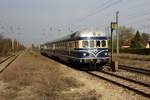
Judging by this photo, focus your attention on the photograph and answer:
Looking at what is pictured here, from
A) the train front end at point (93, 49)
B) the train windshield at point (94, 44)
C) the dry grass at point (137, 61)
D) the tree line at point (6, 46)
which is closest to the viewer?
the train front end at point (93, 49)

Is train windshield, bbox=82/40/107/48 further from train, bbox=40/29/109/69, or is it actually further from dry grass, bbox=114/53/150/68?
dry grass, bbox=114/53/150/68

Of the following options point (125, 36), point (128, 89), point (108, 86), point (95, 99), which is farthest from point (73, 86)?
point (125, 36)

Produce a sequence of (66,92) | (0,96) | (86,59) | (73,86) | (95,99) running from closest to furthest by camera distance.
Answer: (95,99), (0,96), (66,92), (73,86), (86,59)

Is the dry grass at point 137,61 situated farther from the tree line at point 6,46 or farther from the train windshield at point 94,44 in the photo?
the tree line at point 6,46

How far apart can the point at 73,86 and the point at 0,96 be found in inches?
143

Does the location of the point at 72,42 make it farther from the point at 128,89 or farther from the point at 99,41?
the point at 128,89

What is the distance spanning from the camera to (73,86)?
13227 millimetres

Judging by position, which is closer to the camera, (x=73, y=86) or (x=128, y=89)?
(x=128, y=89)

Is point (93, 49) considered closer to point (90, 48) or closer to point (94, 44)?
point (90, 48)

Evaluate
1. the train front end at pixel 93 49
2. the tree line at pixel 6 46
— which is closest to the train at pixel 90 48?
the train front end at pixel 93 49

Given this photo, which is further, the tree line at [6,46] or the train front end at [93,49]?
the tree line at [6,46]

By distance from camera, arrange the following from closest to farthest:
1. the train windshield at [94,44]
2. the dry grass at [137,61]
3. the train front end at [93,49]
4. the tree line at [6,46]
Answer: the train front end at [93,49] < the train windshield at [94,44] < the dry grass at [137,61] < the tree line at [6,46]

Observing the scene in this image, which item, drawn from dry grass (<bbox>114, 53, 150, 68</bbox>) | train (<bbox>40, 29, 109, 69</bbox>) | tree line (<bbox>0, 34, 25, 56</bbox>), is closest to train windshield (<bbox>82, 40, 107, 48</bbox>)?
train (<bbox>40, 29, 109, 69</bbox>)

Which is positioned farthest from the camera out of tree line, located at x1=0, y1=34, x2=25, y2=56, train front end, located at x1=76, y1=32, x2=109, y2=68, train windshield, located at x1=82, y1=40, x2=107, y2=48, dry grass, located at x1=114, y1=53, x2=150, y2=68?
tree line, located at x1=0, y1=34, x2=25, y2=56
